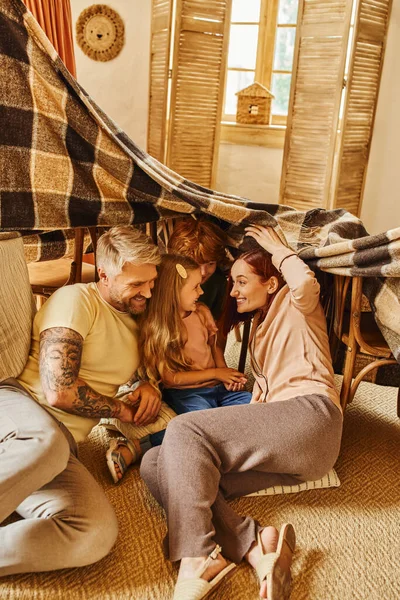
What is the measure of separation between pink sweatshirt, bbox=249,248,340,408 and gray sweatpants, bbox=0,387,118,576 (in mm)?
675

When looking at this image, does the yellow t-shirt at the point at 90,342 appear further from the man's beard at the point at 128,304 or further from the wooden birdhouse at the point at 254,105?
the wooden birdhouse at the point at 254,105

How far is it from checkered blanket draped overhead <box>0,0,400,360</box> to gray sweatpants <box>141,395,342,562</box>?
461 mm

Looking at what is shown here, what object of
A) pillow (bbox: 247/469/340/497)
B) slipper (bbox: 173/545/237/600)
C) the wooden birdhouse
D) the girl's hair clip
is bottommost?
pillow (bbox: 247/469/340/497)

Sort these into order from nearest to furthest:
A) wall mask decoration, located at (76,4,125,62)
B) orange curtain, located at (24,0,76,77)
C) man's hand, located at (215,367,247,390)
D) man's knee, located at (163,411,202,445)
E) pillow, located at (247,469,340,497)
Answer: man's knee, located at (163,411,202,445) < pillow, located at (247,469,340,497) < man's hand, located at (215,367,247,390) < orange curtain, located at (24,0,76,77) < wall mask decoration, located at (76,4,125,62)

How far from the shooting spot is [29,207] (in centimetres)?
211

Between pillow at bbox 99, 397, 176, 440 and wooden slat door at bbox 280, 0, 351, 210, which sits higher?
wooden slat door at bbox 280, 0, 351, 210

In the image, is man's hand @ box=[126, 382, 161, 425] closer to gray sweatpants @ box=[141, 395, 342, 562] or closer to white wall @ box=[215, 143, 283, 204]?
gray sweatpants @ box=[141, 395, 342, 562]

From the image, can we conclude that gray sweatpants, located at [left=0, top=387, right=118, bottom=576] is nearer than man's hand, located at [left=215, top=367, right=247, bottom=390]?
Yes

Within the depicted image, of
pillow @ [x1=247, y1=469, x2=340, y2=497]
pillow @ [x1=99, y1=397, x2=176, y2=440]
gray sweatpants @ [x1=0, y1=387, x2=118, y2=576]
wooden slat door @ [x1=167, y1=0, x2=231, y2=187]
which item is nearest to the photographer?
gray sweatpants @ [x1=0, y1=387, x2=118, y2=576]

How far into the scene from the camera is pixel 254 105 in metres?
5.01

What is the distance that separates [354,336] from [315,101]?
8.86 feet

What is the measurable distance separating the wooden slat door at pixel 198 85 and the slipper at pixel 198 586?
3.61 meters

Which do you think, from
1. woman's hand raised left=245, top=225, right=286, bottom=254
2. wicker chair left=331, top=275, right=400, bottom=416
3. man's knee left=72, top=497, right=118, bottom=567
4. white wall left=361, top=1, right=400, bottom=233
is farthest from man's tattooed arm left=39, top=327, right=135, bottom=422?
white wall left=361, top=1, right=400, bottom=233

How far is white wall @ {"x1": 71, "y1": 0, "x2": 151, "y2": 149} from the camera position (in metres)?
4.94
